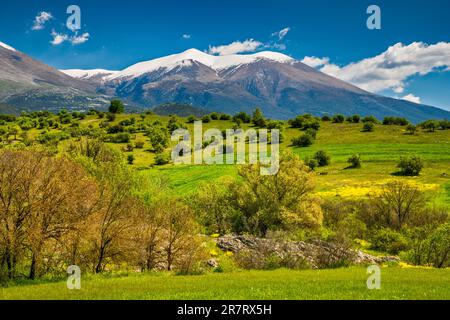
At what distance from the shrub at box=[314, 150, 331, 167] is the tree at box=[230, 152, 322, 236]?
5966 centimetres

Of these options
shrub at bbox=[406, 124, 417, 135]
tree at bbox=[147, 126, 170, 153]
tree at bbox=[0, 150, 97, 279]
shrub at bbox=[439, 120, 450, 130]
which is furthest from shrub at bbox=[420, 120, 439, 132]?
tree at bbox=[0, 150, 97, 279]

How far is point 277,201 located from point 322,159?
65804 millimetres

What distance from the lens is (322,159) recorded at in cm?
12288

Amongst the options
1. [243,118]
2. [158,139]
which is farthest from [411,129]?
[158,139]

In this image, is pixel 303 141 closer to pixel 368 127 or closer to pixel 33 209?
pixel 368 127

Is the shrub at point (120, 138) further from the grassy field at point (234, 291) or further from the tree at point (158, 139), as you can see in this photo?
the grassy field at point (234, 291)

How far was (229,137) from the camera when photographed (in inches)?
6260

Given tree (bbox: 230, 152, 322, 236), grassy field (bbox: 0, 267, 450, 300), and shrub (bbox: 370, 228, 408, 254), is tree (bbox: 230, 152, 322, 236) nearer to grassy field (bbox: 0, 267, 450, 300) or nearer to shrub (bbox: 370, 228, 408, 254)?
shrub (bbox: 370, 228, 408, 254)

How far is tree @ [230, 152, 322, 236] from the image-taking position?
5934 cm

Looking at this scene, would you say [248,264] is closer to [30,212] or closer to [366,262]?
[366,262]

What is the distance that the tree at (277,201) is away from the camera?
5934 centimetres
